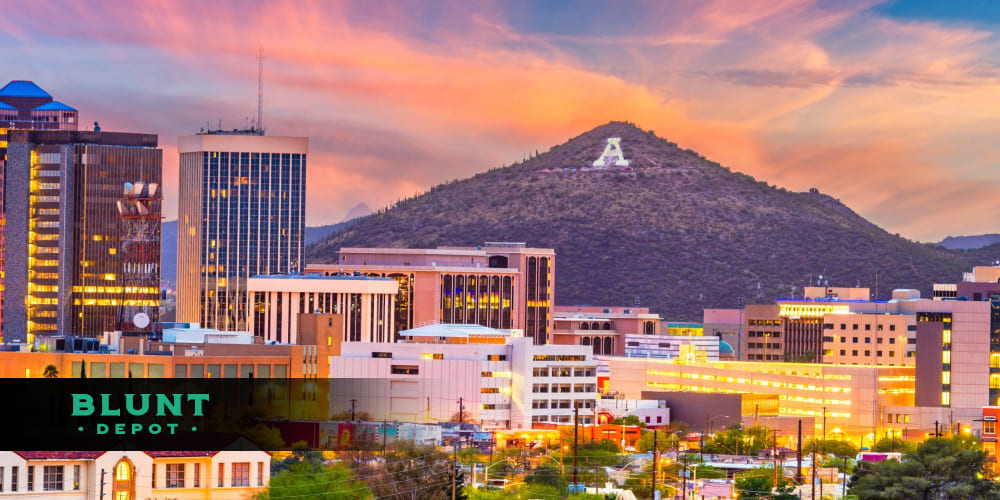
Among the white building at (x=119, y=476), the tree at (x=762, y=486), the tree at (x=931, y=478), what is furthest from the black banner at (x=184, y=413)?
the tree at (x=931, y=478)

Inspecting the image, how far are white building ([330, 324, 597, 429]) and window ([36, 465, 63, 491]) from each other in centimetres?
7546

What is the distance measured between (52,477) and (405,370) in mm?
82262

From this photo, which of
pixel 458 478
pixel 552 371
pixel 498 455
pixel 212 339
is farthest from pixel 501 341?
pixel 458 478

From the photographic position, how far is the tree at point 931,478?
107m

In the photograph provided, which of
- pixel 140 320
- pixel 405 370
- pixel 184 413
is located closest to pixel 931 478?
pixel 184 413

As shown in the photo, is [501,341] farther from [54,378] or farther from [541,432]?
[54,378]

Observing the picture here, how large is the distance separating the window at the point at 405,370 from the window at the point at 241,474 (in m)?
74.1

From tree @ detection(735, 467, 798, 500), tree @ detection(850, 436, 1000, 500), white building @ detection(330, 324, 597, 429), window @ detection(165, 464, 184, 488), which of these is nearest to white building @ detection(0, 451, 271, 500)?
window @ detection(165, 464, 184, 488)

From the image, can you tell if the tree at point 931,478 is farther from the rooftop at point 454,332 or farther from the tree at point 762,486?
the rooftop at point 454,332

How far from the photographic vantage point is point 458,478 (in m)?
105

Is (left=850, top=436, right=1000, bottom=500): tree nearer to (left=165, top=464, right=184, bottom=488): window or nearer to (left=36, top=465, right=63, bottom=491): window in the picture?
(left=165, top=464, right=184, bottom=488): window

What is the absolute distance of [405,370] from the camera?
176 meters

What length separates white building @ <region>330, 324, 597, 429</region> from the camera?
172625 millimetres

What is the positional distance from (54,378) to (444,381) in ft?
133
